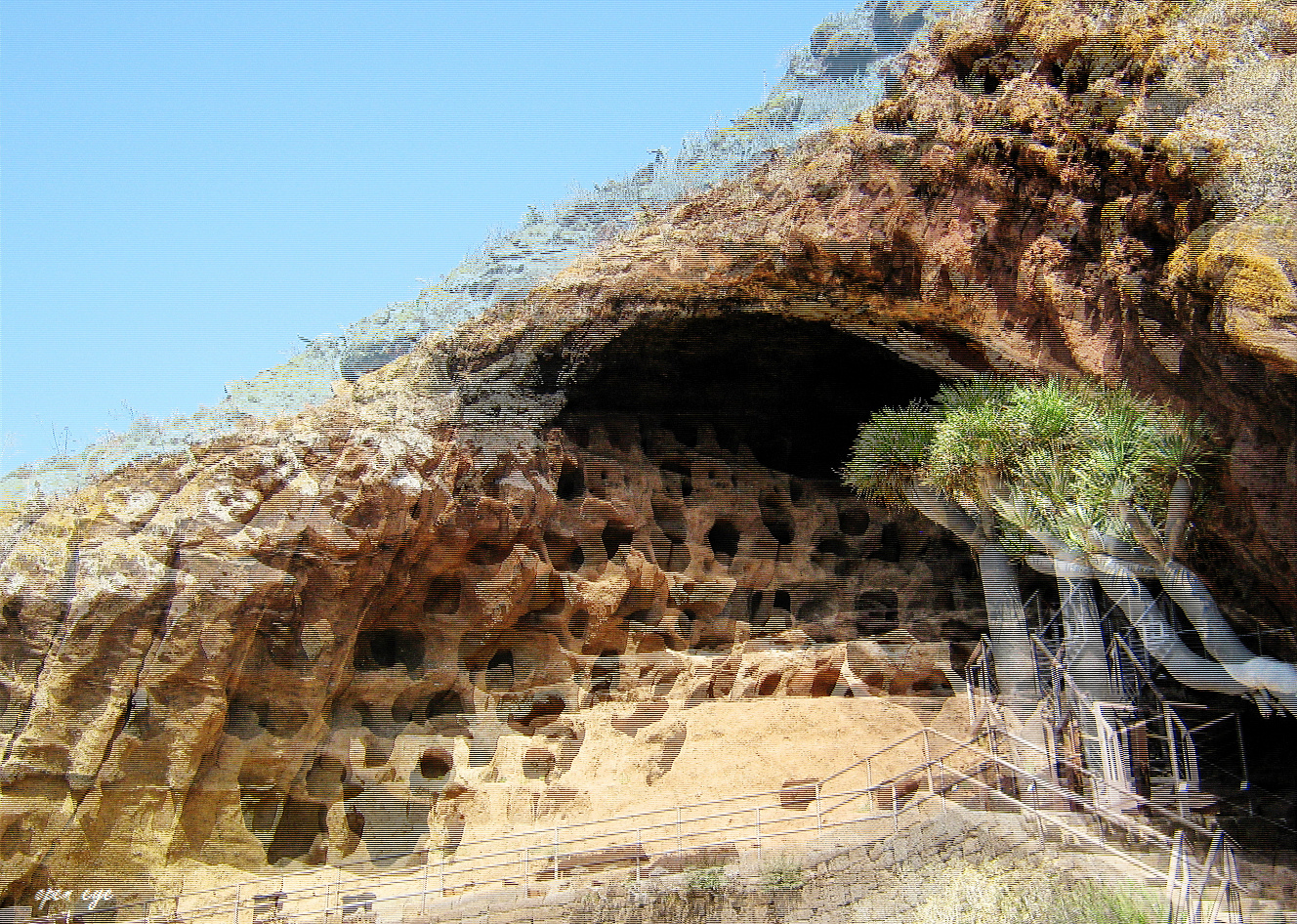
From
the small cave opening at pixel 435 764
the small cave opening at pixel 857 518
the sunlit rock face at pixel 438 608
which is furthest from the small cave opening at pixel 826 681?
the small cave opening at pixel 435 764

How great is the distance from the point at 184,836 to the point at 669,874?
7182mm

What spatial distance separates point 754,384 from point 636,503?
369 cm

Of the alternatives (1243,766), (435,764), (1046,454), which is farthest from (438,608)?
(1243,766)

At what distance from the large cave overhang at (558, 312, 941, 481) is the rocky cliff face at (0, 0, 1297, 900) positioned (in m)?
0.12

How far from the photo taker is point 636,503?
1886 centimetres

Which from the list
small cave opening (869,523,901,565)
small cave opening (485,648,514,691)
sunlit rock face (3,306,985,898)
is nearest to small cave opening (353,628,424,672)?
sunlit rock face (3,306,985,898)

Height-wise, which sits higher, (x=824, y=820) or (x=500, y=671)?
(x=500, y=671)

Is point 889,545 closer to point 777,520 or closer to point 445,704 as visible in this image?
point 777,520

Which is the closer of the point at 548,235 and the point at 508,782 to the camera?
the point at 508,782

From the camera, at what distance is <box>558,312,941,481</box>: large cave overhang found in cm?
1864

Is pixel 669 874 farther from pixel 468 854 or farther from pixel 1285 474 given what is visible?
pixel 1285 474

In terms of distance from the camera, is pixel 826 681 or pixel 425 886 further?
pixel 826 681

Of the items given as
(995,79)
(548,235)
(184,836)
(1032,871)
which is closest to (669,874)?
(1032,871)

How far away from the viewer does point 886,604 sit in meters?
19.7
